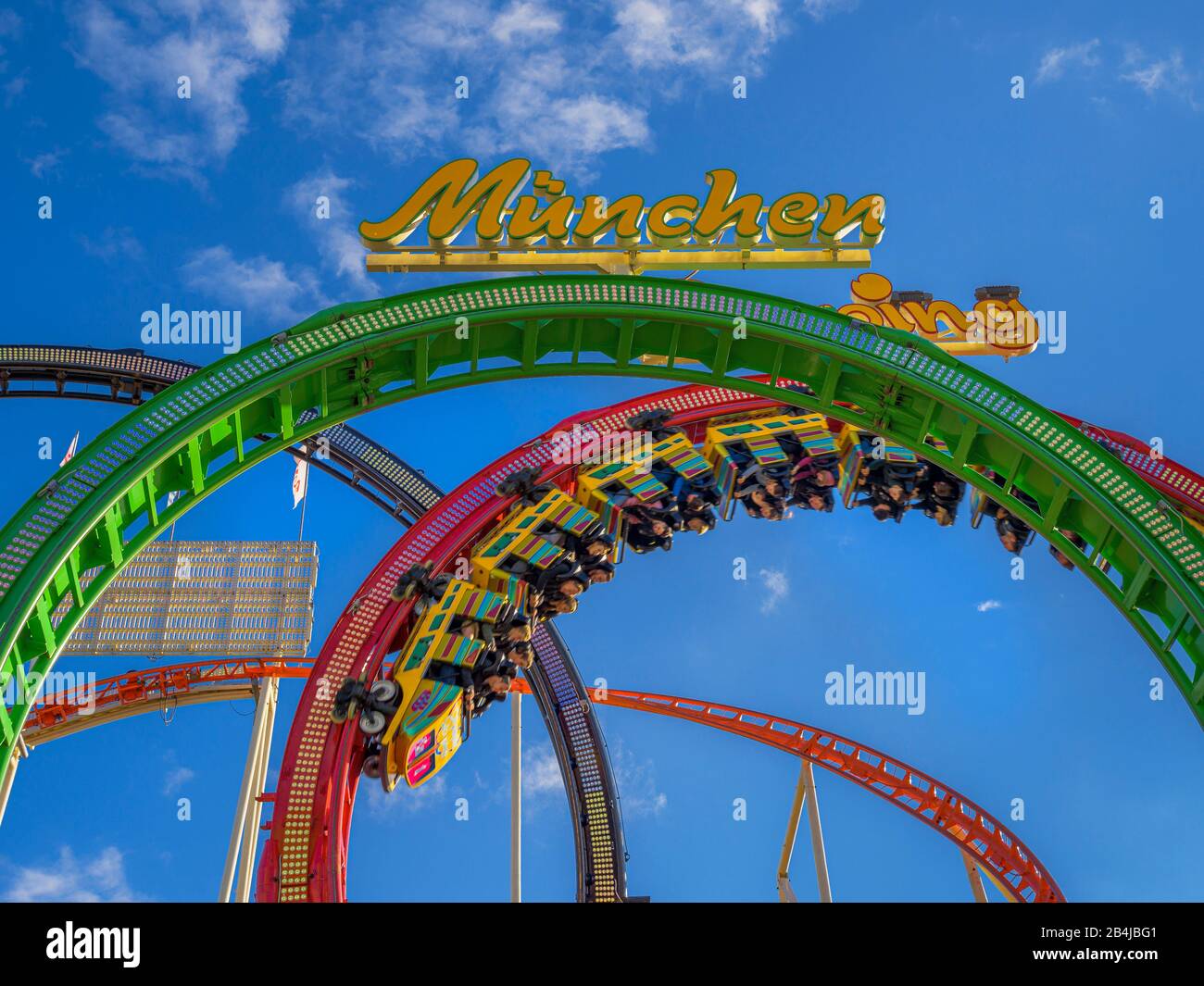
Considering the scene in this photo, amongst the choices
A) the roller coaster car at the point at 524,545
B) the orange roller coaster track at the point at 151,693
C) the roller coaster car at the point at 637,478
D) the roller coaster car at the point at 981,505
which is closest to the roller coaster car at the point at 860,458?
the roller coaster car at the point at 981,505

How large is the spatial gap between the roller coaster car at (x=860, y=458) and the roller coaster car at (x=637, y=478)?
1805 mm

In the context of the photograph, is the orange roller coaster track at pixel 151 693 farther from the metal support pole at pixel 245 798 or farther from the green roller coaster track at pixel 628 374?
the green roller coaster track at pixel 628 374

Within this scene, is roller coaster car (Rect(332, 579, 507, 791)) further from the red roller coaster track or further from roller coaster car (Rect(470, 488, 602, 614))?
roller coaster car (Rect(470, 488, 602, 614))

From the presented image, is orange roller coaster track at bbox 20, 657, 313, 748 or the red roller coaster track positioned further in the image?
orange roller coaster track at bbox 20, 657, 313, 748

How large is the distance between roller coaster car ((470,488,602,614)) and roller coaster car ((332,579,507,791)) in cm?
43

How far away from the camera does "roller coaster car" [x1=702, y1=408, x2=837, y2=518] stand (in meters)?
17.1

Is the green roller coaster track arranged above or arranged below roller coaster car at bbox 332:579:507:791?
above

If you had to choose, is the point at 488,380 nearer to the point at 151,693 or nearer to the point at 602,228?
the point at 602,228

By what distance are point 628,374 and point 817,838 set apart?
8241mm

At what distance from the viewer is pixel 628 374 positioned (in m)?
11.6

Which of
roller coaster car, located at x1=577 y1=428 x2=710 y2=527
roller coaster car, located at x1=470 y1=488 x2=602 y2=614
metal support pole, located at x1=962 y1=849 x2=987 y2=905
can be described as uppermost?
roller coaster car, located at x1=577 y1=428 x2=710 y2=527

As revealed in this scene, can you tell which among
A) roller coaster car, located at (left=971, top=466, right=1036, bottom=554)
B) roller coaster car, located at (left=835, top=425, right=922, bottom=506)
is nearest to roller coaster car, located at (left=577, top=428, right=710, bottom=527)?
roller coaster car, located at (left=835, top=425, right=922, bottom=506)
